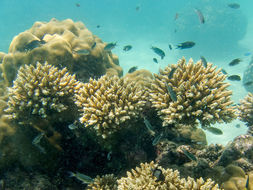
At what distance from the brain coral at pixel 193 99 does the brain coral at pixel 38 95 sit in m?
2.10

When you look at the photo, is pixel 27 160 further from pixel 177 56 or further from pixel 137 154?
pixel 177 56

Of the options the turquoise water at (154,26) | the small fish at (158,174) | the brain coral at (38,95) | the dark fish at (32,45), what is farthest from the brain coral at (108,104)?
the turquoise water at (154,26)

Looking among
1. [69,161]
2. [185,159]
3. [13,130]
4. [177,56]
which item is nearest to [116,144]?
[69,161]

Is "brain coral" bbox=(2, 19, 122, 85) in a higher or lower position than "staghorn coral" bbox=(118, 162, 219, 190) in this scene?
higher

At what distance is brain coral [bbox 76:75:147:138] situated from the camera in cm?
338

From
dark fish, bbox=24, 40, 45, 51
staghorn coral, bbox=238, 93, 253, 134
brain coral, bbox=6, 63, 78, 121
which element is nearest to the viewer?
brain coral, bbox=6, 63, 78, 121

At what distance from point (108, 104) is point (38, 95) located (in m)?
1.55

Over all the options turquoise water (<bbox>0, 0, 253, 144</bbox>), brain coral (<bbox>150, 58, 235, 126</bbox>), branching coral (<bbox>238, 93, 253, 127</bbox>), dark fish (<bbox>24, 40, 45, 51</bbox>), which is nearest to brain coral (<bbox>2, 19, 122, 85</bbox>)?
dark fish (<bbox>24, 40, 45, 51</bbox>)

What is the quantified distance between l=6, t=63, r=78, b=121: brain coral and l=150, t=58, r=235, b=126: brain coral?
2097 millimetres

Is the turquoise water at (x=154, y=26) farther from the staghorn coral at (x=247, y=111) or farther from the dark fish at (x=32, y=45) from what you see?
the dark fish at (x=32, y=45)

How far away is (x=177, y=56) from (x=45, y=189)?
87.3 ft

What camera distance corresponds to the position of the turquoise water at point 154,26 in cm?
2473

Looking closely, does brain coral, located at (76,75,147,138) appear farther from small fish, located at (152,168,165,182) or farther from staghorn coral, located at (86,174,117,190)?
small fish, located at (152,168,165,182)

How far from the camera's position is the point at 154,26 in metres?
46.6
